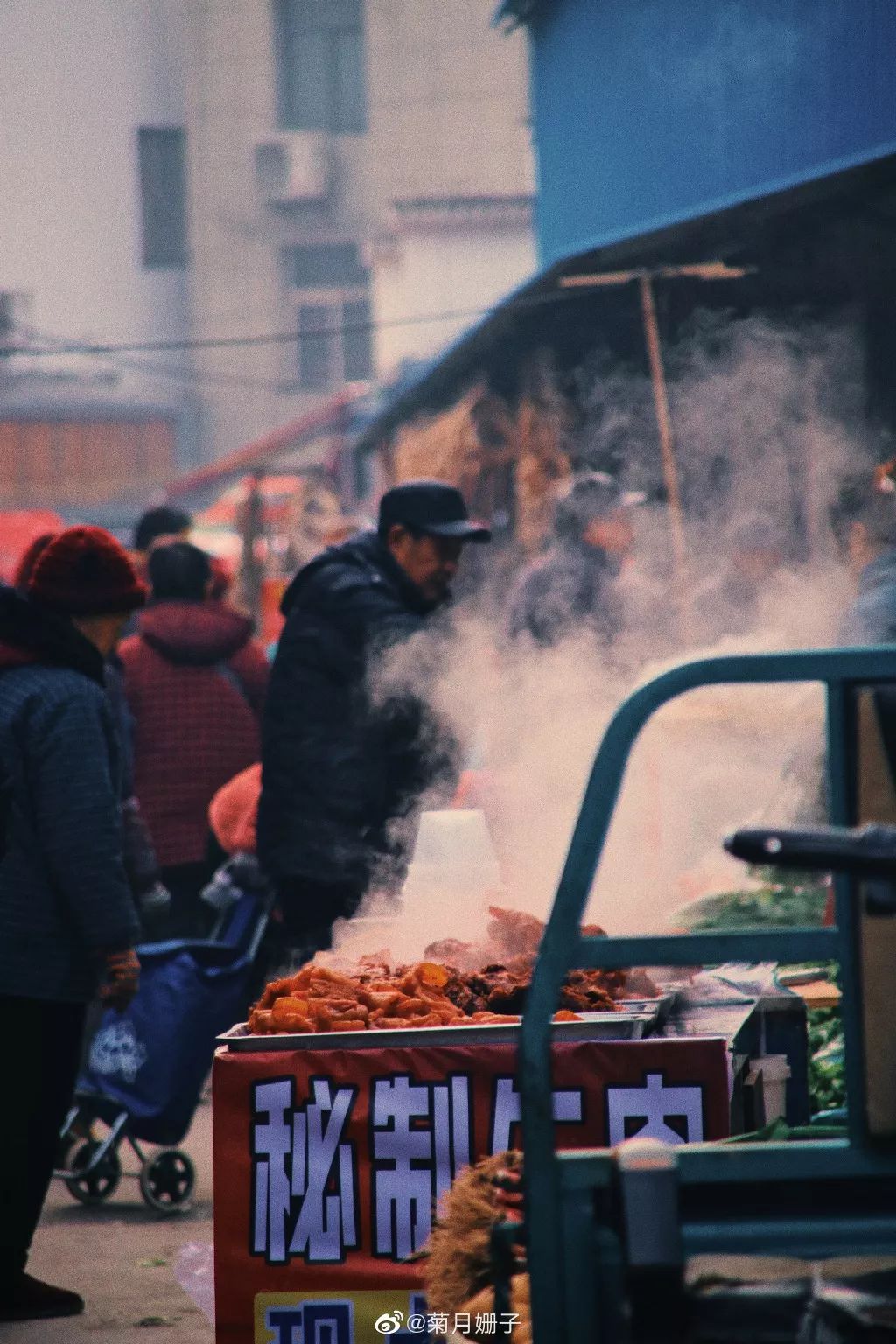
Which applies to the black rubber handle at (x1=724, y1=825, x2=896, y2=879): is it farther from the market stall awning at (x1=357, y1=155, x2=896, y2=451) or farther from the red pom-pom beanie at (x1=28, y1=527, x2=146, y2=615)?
the market stall awning at (x1=357, y1=155, x2=896, y2=451)

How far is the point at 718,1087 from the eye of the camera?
13.3 ft

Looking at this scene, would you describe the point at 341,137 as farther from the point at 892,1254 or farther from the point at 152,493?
the point at 892,1254

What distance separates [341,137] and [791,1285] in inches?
1817

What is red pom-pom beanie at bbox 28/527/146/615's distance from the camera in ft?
18.4

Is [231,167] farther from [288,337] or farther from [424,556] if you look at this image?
[424,556]

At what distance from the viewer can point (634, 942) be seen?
9.11 ft

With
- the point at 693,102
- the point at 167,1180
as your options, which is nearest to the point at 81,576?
the point at 167,1180

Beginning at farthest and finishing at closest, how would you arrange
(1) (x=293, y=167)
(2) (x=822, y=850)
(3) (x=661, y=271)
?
(1) (x=293, y=167) < (3) (x=661, y=271) < (2) (x=822, y=850)

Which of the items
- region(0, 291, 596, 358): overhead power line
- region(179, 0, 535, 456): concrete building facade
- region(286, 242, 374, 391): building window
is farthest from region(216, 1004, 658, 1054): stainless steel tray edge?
region(286, 242, 374, 391): building window

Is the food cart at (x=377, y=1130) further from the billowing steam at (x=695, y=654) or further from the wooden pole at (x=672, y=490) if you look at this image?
the wooden pole at (x=672, y=490)

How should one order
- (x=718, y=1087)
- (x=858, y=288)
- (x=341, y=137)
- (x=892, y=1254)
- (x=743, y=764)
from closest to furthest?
(x=892, y=1254), (x=718, y=1087), (x=743, y=764), (x=858, y=288), (x=341, y=137)

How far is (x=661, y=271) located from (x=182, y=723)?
387 centimetres

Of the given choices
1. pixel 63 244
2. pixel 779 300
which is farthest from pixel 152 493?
pixel 779 300

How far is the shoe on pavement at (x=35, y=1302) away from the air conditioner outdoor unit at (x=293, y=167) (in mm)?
42701
